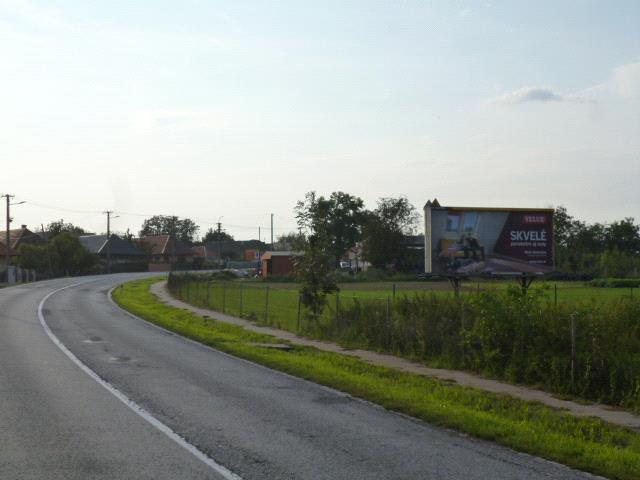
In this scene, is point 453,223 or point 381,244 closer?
point 453,223

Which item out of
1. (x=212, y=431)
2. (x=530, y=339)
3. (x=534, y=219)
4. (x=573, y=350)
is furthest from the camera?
(x=534, y=219)

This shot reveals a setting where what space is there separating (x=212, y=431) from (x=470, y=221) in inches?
1099

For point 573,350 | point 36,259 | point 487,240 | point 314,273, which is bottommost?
point 573,350

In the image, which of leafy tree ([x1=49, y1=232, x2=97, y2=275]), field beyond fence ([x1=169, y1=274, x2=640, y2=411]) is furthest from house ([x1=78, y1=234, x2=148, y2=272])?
field beyond fence ([x1=169, y1=274, x2=640, y2=411])

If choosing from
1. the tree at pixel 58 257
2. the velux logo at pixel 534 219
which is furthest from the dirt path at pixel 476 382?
the tree at pixel 58 257

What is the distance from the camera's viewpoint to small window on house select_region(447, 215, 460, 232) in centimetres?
3731

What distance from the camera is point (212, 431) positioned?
11.1 meters

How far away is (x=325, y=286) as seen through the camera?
28016 millimetres

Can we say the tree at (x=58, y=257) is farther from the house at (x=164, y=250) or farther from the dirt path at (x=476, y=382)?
the dirt path at (x=476, y=382)

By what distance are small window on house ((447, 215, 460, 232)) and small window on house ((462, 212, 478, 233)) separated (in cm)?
30

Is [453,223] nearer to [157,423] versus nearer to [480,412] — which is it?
[480,412]

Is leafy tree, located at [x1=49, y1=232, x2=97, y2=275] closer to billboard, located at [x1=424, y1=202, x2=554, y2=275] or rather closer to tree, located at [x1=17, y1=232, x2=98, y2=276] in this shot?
tree, located at [x1=17, y1=232, x2=98, y2=276]

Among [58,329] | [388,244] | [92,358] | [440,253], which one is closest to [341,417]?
[92,358]

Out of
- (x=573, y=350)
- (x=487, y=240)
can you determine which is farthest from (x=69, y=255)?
(x=573, y=350)
